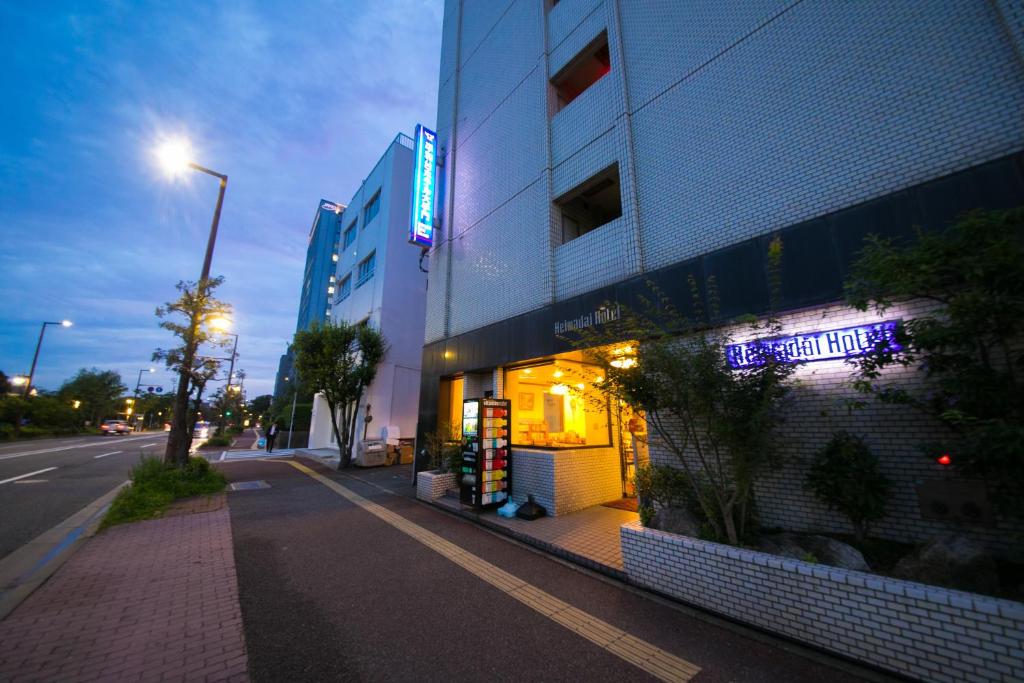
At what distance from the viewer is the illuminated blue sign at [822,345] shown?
3.97 meters

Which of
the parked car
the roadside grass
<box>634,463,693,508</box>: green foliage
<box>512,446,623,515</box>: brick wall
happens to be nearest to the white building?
the roadside grass

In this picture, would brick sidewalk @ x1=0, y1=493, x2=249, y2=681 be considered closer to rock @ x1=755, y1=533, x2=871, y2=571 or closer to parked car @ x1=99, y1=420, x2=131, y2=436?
rock @ x1=755, y1=533, x2=871, y2=571

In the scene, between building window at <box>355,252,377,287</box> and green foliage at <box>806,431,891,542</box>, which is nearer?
green foliage at <box>806,431,891,542</box>

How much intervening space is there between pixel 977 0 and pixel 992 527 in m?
5.85

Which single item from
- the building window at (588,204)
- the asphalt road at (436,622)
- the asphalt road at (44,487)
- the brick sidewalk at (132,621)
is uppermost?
the building window at (588,204)

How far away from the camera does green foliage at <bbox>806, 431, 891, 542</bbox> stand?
3738mm

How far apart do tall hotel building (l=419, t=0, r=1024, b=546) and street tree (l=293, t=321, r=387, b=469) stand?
19.5 feet

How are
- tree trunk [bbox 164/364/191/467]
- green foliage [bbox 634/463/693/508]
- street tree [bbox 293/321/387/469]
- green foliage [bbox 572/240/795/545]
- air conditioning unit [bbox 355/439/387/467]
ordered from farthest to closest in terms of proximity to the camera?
street tree [bbox 293/321/387/469], air conditioning unit [bbox 355/439/387/467], tree trunk [bbox 164/364/191/467], green foliage [bbox 634/463/693/508], green foliage [bbox 572/240/795/545]

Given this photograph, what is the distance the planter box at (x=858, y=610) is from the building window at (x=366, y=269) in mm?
19402

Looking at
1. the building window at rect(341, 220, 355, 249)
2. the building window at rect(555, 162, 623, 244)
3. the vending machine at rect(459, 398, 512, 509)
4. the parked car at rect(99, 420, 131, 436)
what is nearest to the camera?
the vending machine at rect(459, 398, 512, 509)

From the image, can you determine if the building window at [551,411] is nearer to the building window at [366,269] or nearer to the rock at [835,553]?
the rock at [835,553]

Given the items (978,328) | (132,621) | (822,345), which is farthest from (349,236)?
(978,328)

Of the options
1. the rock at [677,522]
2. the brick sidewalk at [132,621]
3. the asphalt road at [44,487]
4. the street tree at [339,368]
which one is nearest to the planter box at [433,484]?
the brick sidewalk at [132,621]


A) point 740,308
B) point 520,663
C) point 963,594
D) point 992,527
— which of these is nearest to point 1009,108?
point 740,308
